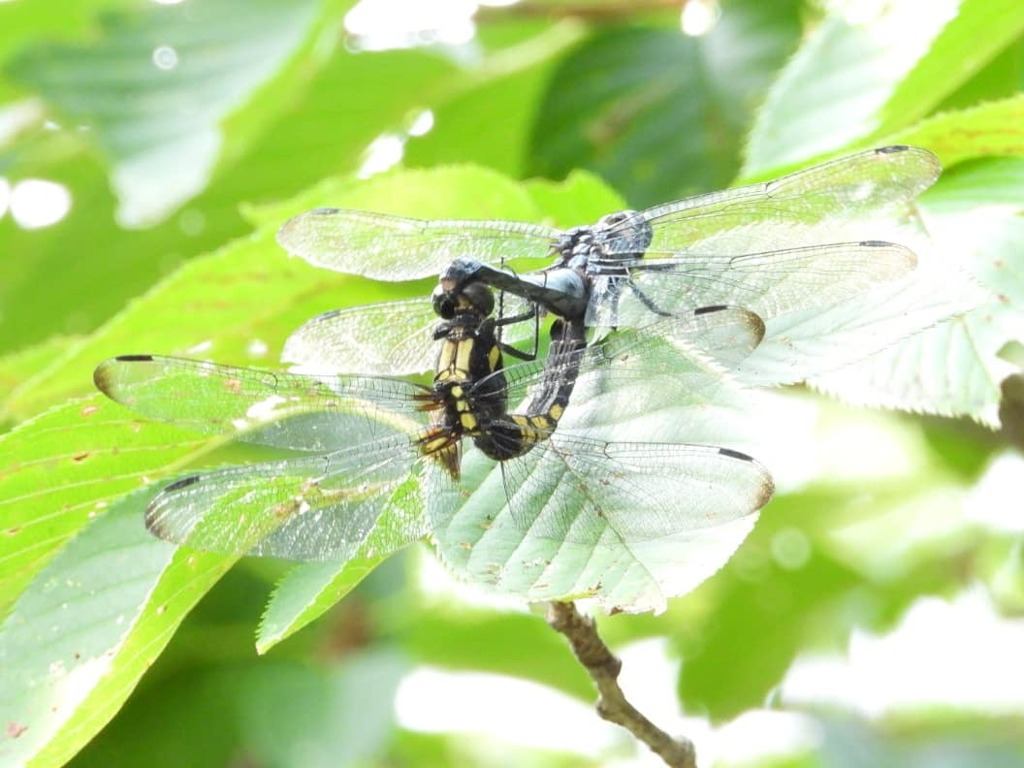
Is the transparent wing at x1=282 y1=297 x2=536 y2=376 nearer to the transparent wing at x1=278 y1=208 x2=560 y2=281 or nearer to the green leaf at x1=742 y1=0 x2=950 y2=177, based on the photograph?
the transparent wing at x1=278 y1=208 x2=560 y2=281

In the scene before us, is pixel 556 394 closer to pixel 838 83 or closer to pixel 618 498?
pixel 618 498

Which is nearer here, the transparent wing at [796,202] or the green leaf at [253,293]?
the transparent wing at [796,202]

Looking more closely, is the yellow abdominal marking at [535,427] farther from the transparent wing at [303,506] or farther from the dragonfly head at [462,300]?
the dragonfly head at [462,300]

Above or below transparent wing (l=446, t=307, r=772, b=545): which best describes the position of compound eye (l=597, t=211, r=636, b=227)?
above

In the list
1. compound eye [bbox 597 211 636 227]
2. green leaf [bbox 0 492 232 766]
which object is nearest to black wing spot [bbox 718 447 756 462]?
compound eye [bbox 597 211 636 227]

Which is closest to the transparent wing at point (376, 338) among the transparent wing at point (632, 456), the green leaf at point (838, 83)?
the transparent wing at point (632, 456)

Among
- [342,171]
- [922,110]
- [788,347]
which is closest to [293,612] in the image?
[788,347]

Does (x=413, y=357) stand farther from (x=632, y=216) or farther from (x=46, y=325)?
(x=46, y=325)
